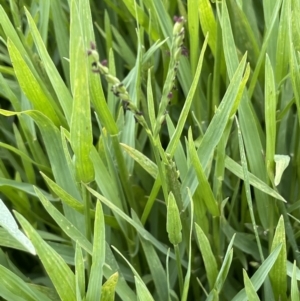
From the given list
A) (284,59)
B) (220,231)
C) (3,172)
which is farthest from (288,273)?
(3,172)

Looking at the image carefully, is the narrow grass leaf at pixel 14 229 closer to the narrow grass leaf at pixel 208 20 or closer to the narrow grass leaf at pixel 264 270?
the narrow grass leaf at pixel 264 270

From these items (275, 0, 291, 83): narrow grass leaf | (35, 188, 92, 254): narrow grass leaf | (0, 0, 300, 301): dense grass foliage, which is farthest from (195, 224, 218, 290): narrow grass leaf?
(275, 0, 291, 83): narrow grass leaf

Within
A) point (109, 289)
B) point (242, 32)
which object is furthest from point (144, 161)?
point (242, 32)

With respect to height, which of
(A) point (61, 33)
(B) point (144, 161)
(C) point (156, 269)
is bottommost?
(C) point (156, 269)

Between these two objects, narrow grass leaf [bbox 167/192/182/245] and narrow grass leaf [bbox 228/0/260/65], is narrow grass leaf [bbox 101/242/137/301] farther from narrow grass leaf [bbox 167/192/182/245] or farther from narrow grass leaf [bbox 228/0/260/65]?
narrow grass leaf [bbox 228/0/260/65]

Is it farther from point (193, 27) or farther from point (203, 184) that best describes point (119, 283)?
point (193, 27)

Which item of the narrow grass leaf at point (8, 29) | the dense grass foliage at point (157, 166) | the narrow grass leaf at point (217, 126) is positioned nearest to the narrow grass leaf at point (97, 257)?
the dense grass foliage at point (157, 166)
